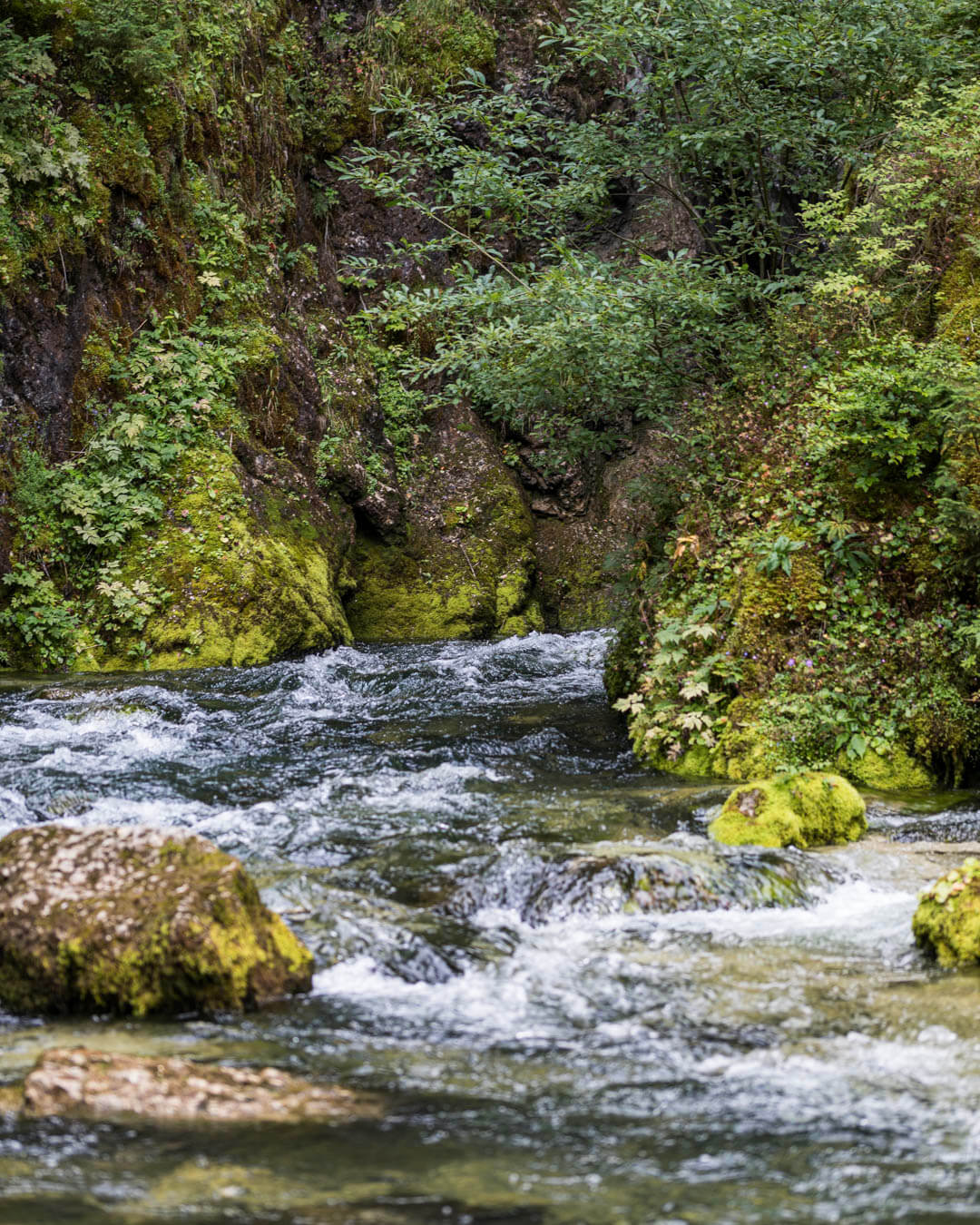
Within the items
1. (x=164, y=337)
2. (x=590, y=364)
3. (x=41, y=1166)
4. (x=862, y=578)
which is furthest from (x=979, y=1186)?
(x=164, y=337)

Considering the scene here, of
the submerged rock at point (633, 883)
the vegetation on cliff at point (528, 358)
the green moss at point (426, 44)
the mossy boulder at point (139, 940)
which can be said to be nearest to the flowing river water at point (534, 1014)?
the submerged rock at point (633, 883)

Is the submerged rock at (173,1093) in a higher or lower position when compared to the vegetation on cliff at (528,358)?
lower

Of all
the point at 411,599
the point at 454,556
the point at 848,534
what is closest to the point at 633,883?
the point at 848,534

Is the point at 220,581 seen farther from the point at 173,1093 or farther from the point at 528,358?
the point at 173,1093

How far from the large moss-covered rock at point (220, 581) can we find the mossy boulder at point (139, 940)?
7070 millimetres

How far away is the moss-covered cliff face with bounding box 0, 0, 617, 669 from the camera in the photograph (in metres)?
11.2

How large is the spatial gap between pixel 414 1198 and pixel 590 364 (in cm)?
764

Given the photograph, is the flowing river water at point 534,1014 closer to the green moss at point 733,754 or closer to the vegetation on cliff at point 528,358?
the green moss at point 733,754

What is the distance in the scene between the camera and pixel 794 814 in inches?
235

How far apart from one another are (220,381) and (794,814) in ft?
30.5

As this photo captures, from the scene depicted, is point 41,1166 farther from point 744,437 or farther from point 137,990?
point 744,437

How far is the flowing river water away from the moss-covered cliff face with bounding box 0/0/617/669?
367 centimetres

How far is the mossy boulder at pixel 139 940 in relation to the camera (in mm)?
3947

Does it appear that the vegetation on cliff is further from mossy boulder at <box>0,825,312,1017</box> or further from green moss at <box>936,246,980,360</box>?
mossy boulder at <box>0,825,312,1017</box>
